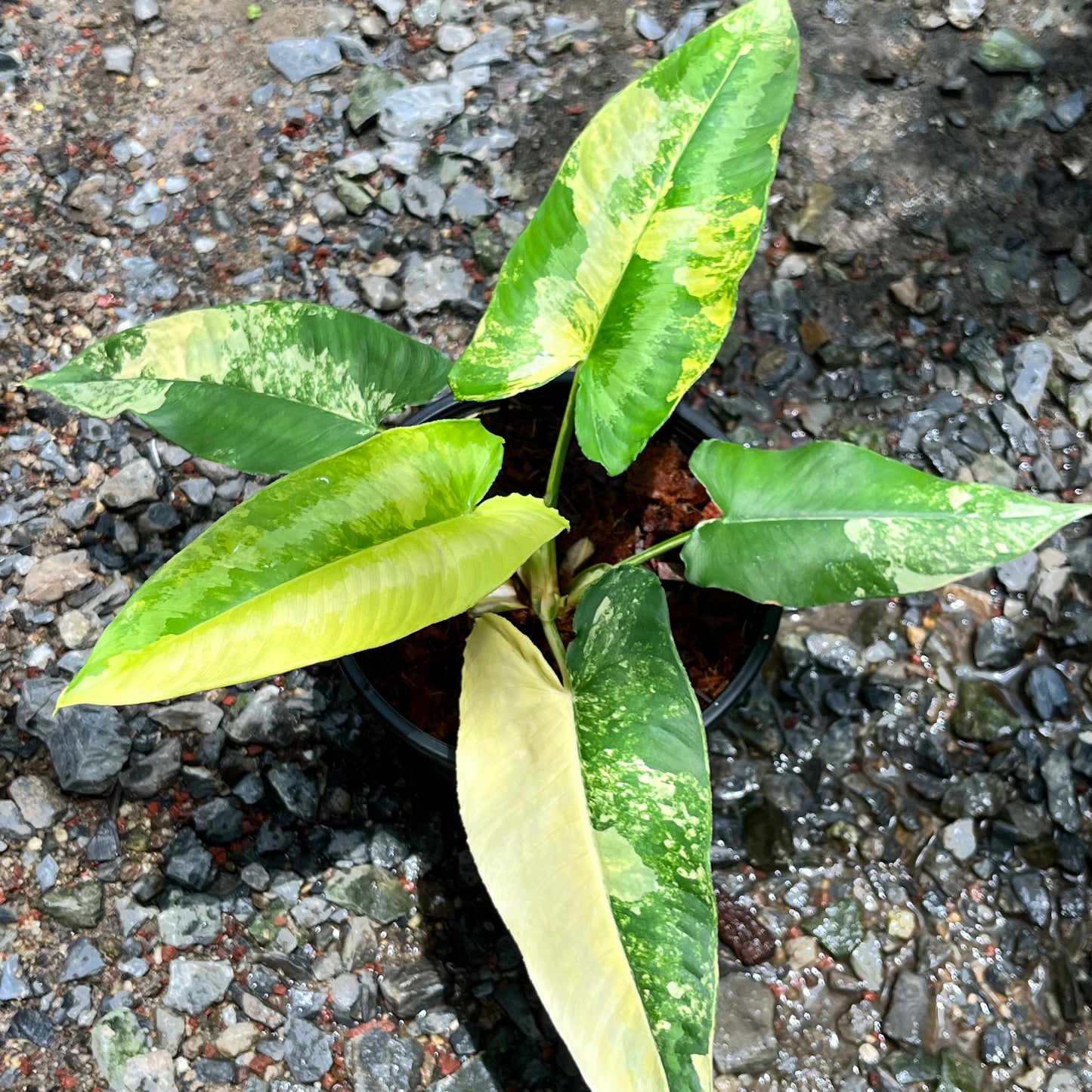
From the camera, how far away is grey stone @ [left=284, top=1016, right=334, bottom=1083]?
3.81 feet

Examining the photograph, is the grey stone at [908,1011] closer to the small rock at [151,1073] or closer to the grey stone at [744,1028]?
the grey stone at [744,1028]

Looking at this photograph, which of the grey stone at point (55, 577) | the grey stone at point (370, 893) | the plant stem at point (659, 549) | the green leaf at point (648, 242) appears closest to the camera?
the green leaf at point (648, 242)

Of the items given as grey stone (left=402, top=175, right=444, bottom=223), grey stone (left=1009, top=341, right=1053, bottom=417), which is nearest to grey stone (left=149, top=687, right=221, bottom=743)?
grey stone (left=402, top=175, right=444, bottom=223)

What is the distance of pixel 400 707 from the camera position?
111 cm

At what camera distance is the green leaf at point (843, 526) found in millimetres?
829

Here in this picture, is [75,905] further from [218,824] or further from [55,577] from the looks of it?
[55,577]

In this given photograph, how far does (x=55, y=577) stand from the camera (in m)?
1.34

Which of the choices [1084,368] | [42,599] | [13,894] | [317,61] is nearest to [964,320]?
[1084,368]

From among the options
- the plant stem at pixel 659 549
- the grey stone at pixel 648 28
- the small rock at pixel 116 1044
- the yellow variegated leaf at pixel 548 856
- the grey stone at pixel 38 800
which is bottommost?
the small rock at pixel 116 1044

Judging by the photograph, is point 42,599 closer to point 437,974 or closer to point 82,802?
point 82,802

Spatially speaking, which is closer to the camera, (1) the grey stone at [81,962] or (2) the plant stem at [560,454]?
(2) the plant stem at [560,454]

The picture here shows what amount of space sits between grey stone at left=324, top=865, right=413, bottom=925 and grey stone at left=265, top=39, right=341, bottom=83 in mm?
1209

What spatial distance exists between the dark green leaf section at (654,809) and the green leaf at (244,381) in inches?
12.3

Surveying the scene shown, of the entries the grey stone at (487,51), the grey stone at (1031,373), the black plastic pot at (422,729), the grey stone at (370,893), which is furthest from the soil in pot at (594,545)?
the grey stone at (487,51)
